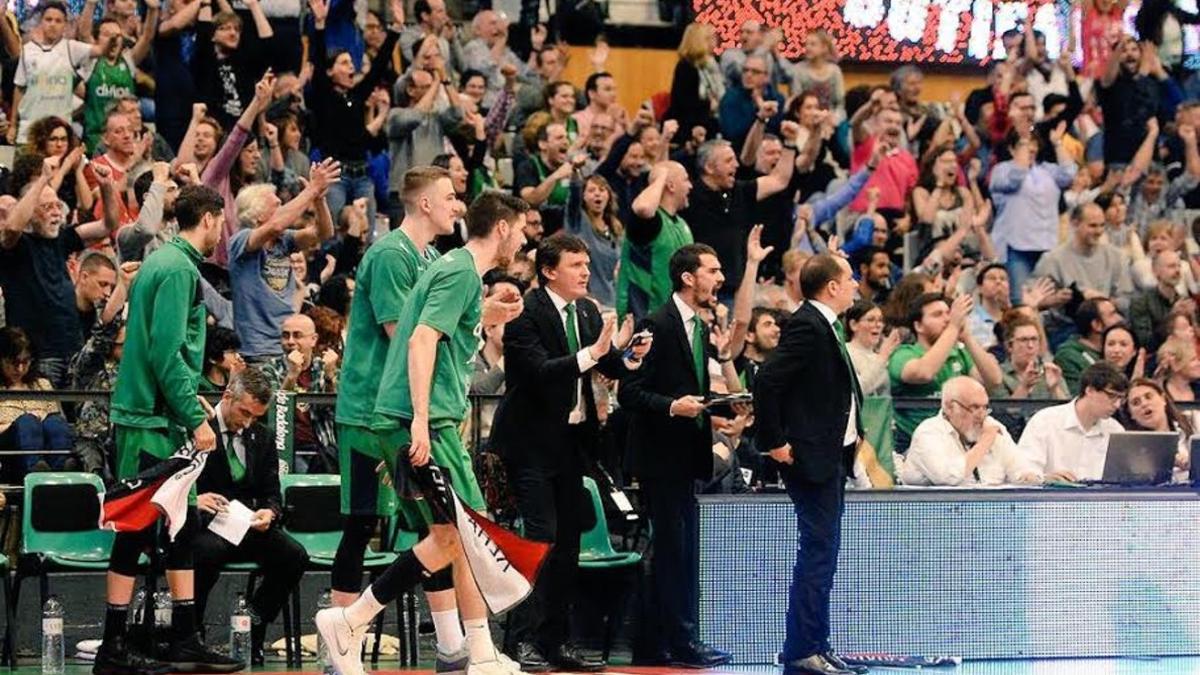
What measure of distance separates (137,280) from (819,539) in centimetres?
358

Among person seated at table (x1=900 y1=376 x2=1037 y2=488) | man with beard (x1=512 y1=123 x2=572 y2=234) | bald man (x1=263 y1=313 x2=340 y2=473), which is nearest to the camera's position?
person seated at table (x1=900 y1=376 x2=1037 y2=488)

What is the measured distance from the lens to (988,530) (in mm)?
12523

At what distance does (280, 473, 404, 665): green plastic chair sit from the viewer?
12.4 metres

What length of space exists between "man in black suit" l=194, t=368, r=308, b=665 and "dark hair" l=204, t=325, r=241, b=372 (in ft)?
2.20

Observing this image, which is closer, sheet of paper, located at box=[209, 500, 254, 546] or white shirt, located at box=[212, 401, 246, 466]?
sheet of paper, located at box=[209, 500, 254, 546]

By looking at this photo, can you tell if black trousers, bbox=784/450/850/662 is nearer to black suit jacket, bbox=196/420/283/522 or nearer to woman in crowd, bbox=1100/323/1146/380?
black suit jacket, bbox=196/420/283/522

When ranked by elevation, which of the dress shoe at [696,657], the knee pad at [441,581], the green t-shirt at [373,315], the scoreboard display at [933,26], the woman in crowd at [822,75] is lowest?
the dress shoe at [696,657]

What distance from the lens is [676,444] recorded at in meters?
11.8

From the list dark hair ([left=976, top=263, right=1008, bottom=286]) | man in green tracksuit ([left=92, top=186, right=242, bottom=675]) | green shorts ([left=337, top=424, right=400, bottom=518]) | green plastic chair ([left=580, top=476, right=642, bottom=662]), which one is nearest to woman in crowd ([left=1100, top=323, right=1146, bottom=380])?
dark hair ([left=976, top=263, right=1008, bottom=286])

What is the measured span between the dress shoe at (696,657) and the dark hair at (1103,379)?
3.11 meters

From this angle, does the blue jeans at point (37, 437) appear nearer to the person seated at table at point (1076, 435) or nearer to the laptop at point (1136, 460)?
the person seated at table at point (1076, 435)

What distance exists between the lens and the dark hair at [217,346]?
41.9 ft

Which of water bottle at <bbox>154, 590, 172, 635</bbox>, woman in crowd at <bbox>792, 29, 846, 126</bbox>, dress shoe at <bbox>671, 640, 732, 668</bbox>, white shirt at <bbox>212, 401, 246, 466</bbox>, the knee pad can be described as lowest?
dress shoe at <bbox>671, 640, 732, 668</bbox>

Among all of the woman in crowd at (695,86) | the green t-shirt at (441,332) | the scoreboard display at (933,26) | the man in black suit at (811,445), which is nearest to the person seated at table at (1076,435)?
the man in black suit at (811,445)
